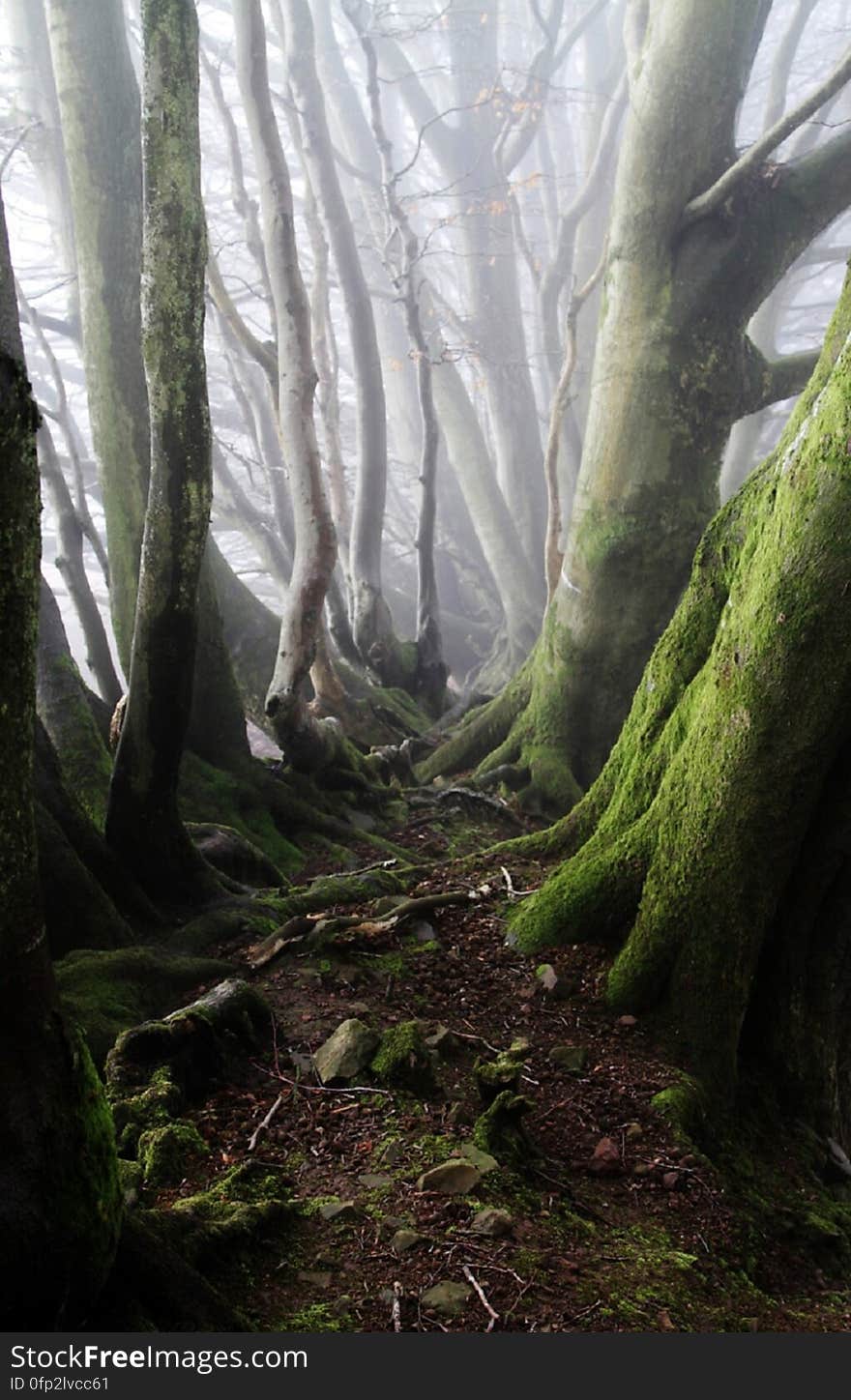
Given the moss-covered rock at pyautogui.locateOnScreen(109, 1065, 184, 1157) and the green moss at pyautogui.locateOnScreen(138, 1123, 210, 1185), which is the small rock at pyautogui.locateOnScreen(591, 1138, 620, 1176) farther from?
the moss-covered rock at pyautogui.locateOnScreen(109, 1065, 184, 1157)

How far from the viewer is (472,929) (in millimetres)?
4352

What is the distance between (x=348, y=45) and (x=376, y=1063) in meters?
18.9

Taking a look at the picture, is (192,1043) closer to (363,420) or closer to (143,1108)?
(143,1108)

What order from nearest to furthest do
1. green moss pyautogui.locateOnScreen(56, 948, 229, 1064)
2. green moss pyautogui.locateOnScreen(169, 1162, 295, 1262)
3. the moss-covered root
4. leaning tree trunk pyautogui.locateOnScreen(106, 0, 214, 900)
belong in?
1. green moss pyautogui.locateOnScreen(169, 1162, 295, 1262)
2. green moss pyautogui.locateOnScreen(56, 948, 229, 1064)
3. leaning tree trunk pyautogui.locateOnScreen(106, 0, 214, 900)
4. the moss-covered root

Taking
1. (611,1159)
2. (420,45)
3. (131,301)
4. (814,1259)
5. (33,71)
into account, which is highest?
(420,45)

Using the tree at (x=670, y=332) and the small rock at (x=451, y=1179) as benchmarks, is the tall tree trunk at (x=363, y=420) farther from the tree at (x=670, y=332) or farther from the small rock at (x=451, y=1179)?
the small rock at (x=451, y=1179)

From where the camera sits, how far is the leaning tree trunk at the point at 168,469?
150 inches

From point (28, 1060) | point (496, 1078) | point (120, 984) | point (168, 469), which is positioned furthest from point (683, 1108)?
point (168, 469)

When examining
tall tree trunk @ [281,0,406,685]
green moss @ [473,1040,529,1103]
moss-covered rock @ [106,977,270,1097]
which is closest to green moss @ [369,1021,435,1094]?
green moss @ [473,1040,529,1103]

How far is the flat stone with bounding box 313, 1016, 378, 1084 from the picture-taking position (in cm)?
311

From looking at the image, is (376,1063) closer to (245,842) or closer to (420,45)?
(245,842)

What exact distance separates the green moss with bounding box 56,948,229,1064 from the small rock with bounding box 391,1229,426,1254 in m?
1.35

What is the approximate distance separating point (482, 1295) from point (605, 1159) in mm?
994

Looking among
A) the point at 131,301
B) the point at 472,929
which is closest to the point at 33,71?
the point at 131,301
